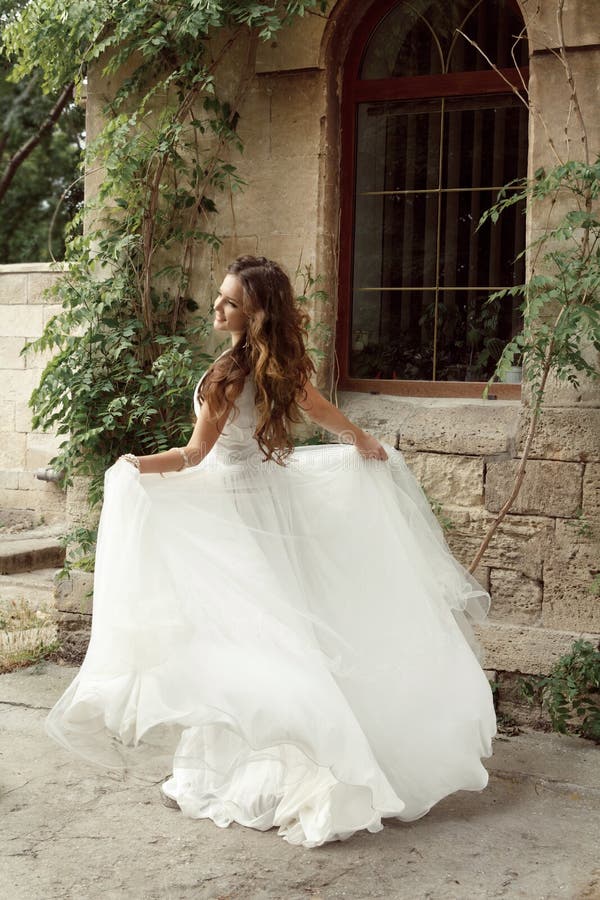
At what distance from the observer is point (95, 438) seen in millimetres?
5125

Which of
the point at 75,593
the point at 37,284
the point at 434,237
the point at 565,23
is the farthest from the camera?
the point at 37,284

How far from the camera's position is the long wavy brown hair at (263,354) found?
3.33 metres

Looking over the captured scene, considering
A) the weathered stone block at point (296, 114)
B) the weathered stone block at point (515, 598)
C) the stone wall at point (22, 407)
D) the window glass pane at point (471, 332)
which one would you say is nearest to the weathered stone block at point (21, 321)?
the stone wall at point (22, 407)

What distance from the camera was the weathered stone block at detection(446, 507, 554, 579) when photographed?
14.5 feet

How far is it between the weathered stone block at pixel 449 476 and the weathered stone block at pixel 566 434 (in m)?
0.27

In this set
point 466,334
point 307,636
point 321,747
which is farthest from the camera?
point 466,334

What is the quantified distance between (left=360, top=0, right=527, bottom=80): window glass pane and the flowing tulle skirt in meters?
2.20

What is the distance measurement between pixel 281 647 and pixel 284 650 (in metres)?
0.01

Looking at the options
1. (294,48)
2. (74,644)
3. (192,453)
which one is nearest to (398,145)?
(294,48)

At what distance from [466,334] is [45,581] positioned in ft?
12.1

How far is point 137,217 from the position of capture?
5.11 meters

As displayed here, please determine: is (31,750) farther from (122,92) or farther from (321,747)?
(122,92)

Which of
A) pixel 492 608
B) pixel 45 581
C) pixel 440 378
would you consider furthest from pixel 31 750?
pixel 45 581

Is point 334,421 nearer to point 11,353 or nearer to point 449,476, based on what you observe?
point 449,476
